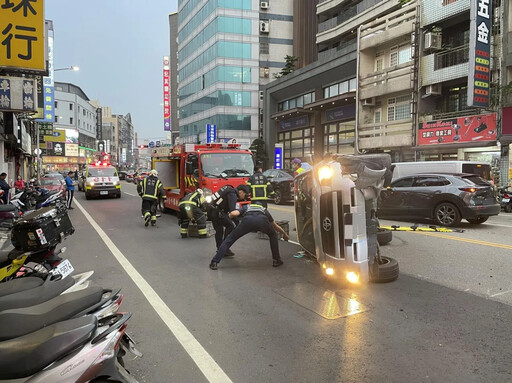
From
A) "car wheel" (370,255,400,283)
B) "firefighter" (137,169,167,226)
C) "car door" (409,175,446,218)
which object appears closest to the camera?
"car wheel" (370,255,400,283)

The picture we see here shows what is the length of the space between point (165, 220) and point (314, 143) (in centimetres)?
2334

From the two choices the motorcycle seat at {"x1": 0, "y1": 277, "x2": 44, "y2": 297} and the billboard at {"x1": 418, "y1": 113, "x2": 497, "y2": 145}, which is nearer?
the motorcycle seat at {"x1": 0, "y1": 277, "x2": 44, "y2": 297}

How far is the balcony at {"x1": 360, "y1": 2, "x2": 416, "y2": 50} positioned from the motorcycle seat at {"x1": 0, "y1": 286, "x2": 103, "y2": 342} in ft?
84.5

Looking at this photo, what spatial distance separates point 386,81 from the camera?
25.5m

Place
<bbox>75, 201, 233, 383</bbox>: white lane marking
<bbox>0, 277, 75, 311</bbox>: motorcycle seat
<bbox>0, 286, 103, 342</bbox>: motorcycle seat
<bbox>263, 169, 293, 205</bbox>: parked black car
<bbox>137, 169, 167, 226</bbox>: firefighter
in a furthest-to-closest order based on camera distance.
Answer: <bbox>263, 169, 293, 205</bbox>: parked black car, <bbox>137, 169, 167, 226</bbox>: firefighter, <bbox>75, 201, 233, 383</bbox>: white lane marking, <bbox>0, 277, 75, 311</bbox>: motorcycle seat, <bbox>0, 286, 103, 342</bbox>: motorcycle seat

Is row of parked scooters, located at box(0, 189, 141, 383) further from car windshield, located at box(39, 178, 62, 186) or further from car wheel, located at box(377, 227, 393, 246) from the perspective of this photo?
car windshield, located at box(39, 178, 62, 186)

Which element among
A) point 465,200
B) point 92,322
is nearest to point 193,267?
point 92,322

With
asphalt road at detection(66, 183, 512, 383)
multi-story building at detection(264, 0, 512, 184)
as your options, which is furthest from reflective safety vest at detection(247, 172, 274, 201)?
multi-story building at detection(264, 0, 512, 184)

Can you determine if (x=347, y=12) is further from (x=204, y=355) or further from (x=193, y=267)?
(x=204, y=355)

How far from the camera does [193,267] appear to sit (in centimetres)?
669

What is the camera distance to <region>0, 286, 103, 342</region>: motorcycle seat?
2.45m

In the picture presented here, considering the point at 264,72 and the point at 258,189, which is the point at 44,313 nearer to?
the point at 258,189

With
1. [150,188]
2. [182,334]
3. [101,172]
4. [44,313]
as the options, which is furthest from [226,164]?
[101,172]

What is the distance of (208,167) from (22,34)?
18.9 ft
